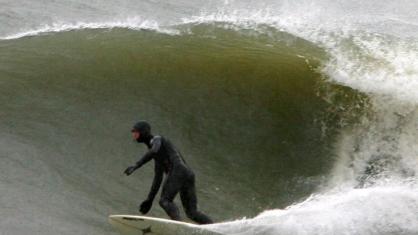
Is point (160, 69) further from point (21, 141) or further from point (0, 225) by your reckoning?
point (0, 225)

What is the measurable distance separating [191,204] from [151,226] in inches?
22.5

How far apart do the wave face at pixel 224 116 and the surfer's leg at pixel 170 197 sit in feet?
1.90

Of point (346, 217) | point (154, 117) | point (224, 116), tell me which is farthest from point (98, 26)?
point (346, 217)

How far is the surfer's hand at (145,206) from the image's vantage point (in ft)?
28.5

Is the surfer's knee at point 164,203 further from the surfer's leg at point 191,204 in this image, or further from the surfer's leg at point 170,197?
the surfer's leg at point 191,204

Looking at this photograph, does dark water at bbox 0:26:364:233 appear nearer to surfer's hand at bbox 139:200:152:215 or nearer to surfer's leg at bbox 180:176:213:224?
surfer's hand at bbox 139:200:152:215

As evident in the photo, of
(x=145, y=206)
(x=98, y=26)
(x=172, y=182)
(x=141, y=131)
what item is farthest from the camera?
(x=98, y=26)

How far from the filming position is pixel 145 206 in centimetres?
870

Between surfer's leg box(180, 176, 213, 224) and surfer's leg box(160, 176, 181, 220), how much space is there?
12 centimetres

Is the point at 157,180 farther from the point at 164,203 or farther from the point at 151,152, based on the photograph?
the point at 151,152

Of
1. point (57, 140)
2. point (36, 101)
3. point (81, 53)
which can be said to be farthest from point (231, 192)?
point (81, 53)

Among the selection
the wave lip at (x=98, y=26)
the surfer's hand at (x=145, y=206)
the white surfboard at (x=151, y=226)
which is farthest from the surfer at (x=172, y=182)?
the wave lip at (x=98, y=26)

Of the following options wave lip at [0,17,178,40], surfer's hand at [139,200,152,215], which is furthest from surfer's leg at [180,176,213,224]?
wave lip at [0,17,178,40]

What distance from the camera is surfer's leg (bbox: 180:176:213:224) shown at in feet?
28.0
